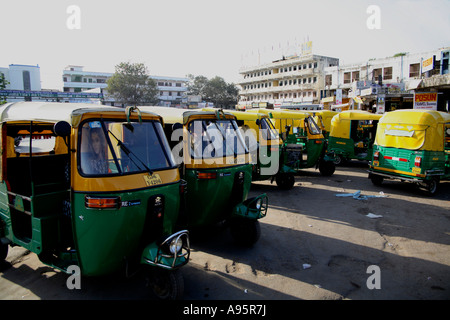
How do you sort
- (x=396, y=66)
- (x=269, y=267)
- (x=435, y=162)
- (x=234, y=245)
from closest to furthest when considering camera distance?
(x=269, y=267) < (x=234, y=245) < (x=435, y=162) < (x=396, y=66)

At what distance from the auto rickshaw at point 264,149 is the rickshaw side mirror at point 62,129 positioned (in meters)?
6.72

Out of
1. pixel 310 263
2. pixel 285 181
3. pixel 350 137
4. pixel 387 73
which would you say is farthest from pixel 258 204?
pixel 387 73

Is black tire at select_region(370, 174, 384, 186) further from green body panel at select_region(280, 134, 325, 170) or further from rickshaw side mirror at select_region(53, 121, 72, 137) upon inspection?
rickshaw side mirror at select_region(53, 121, 72, 137)

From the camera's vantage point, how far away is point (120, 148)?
3922 millimetres

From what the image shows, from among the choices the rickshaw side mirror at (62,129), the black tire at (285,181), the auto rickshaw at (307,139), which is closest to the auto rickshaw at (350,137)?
the auto rickshaw at (307,139)

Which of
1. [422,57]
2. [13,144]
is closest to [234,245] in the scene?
[13,144]

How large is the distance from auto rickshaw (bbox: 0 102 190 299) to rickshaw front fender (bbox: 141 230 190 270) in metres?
0.01

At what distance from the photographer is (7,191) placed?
4637mm

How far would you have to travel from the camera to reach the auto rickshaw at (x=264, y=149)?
10.0 m

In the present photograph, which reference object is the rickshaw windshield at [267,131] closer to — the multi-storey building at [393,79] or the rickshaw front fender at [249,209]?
the rickshaw front fender at [249,209]

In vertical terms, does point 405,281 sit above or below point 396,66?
below
